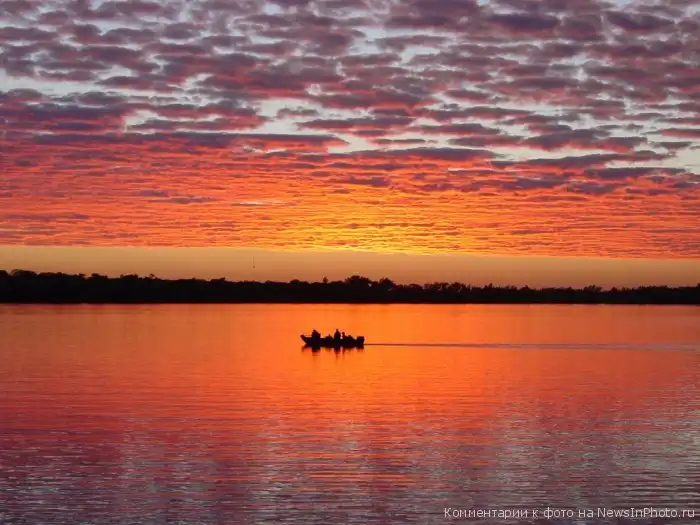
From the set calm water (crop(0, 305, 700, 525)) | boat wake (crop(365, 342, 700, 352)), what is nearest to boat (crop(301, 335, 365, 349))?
boat wake (crop(365, 342, 700, 352))

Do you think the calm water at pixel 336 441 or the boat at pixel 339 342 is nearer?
the calm water at pixel 336 441

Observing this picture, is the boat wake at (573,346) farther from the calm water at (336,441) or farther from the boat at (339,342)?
the calm water at (336,441)

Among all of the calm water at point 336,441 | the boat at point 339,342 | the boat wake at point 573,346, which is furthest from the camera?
the boat wake at point 573,346

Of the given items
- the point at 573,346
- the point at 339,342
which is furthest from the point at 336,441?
the point at 573,346

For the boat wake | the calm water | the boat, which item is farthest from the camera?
the boat wake

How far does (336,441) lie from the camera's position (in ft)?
89.9

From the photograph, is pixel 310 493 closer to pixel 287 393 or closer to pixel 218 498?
pixel 218 498

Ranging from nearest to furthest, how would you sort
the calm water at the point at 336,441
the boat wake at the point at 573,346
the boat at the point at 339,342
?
the calm water at the point at 336,441 < the boat at the point at 339,342 < the boat wake at the point at 573,346

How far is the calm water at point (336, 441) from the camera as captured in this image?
20.1 m

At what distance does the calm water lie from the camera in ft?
65.9

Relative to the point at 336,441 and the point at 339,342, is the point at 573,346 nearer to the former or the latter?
the point at 339,342

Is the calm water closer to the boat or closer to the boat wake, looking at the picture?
the boat

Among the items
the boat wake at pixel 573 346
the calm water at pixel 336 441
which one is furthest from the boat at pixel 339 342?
the calm water at pixel 336 441

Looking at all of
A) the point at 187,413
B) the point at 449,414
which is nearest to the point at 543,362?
the point at 449,414
